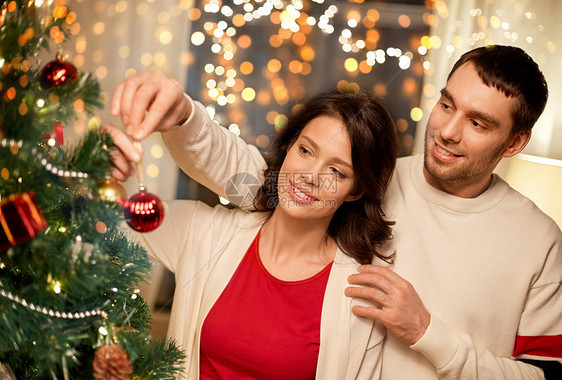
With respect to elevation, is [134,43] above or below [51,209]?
above

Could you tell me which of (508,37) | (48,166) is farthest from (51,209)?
(508,37)

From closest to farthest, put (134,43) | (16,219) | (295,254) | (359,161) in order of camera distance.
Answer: (16,219) → (359,161) → (295,254) → (134,43)

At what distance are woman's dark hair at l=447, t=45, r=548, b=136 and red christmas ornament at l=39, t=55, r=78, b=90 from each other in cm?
65

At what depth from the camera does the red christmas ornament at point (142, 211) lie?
1.70 ft

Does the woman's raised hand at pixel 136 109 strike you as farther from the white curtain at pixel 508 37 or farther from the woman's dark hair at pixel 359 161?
the white curtain at pixel 508 37

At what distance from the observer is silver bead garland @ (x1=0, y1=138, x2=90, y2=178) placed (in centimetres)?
46

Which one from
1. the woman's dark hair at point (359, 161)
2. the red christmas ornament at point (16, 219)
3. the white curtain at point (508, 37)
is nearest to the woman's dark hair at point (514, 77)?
the woman's dark hair at point (359, 161)

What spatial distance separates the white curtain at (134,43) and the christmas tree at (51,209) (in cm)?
54

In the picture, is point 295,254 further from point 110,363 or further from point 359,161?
point 110,363

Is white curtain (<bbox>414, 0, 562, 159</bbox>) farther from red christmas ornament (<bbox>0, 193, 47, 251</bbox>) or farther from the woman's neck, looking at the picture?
red christmas ornament (<bbox>0, 193, 47, 251</bbox>)

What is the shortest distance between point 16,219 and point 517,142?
83 cm

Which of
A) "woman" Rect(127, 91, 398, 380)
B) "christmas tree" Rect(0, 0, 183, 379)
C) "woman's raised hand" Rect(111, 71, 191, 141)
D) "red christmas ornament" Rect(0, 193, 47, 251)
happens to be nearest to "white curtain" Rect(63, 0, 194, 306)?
"woman" Rect(127, 91, 398, 380)

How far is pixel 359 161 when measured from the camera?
2.89ft

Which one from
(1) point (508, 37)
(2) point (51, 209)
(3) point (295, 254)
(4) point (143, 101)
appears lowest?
(3) point (295, 254)
